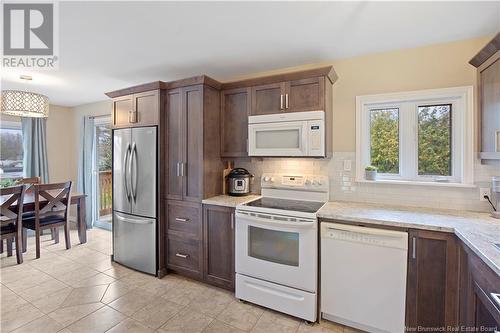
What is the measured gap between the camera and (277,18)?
6.00ft

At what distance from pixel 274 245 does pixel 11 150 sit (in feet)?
16.4

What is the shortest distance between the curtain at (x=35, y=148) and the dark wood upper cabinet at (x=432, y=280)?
18.9 ft

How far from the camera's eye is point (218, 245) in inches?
99.0

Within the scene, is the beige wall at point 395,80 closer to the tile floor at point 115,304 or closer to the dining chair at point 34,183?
the tile floor at point 115,304

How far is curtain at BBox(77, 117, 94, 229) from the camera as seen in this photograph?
467cm

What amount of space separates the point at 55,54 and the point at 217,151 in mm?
1911

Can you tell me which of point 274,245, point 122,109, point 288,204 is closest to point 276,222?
point 274,245

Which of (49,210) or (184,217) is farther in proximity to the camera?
(49,210)

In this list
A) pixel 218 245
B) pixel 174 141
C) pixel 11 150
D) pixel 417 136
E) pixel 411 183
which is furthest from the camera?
pixel 11 150

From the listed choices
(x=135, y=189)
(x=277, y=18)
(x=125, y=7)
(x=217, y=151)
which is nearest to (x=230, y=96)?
(x=217, y=151)

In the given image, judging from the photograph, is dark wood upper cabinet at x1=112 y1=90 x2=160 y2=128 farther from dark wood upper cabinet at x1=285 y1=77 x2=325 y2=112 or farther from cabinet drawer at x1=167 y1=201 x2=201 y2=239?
dark wood upper cabinet at x1=285 y1=77 x2=325 y2=112

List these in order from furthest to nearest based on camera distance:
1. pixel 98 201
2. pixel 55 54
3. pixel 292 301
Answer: pixel 98 201, pixel 55 54, pixel 292 301

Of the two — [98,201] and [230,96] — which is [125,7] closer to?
[230,96]

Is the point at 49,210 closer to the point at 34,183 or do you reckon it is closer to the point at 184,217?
the point at 34,183
